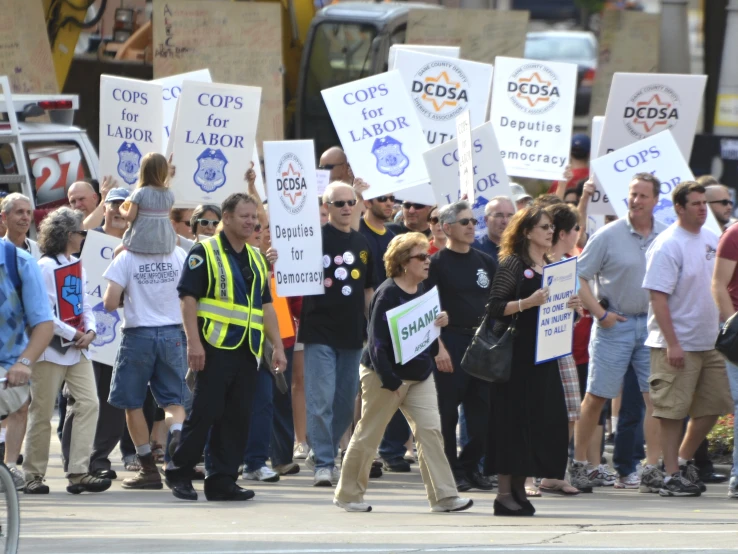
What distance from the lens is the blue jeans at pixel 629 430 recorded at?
10.4 meters

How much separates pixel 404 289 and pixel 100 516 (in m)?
2.10

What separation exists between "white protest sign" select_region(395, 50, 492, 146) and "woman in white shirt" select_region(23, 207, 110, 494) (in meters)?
3.70

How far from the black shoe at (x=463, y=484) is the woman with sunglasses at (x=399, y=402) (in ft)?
3.70

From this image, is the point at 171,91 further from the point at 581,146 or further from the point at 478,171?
the point at 581,146

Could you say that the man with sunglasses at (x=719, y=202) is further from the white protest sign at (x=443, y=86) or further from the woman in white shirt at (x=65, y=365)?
the woman in white shirt at (x=65, y=365)

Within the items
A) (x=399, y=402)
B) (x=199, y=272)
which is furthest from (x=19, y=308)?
(x=399, y=402)

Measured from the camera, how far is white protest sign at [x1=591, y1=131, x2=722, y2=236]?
11.4 metres

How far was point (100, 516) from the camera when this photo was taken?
28.8 ft

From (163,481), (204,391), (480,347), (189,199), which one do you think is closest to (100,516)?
(204,391)

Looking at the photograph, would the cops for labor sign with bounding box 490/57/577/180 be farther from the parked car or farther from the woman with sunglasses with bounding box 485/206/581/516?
the parked car

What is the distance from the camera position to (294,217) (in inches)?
412

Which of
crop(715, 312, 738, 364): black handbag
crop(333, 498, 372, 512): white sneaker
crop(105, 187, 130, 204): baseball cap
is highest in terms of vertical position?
crop(105, 187, 130, 204): baseball cap

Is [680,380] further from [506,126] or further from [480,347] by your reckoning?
[506,126]

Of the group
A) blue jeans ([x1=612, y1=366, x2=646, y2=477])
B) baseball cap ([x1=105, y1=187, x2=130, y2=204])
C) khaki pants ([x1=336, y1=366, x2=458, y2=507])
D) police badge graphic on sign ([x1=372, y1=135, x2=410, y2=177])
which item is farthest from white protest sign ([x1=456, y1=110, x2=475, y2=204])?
baseball cap ([x1=105, y1=187, x2=130, y2=204])
